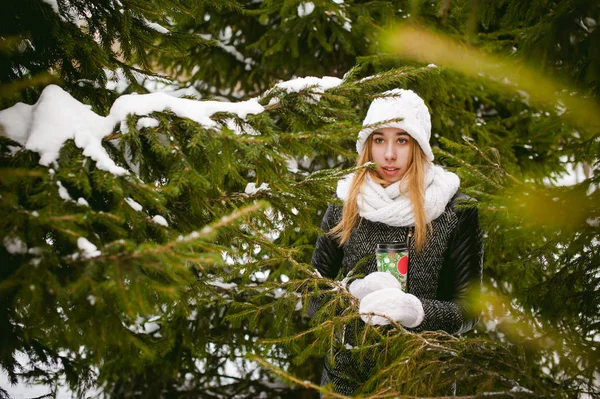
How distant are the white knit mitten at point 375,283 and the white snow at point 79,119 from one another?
1047mm

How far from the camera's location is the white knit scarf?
234 centimetres

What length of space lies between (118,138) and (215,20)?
3695 millimetres

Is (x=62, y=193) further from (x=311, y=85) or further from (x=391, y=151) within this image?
(x=391, y=151)

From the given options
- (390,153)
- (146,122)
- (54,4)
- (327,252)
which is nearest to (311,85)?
(146,122)

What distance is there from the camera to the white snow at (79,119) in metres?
1.58

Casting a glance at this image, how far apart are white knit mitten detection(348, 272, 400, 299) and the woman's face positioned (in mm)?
606

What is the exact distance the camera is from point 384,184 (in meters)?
2.55

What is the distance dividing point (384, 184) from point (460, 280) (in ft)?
2.25

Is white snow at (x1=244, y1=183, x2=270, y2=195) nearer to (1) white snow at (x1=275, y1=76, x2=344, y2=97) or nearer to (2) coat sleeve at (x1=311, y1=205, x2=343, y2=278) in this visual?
(1) white snow at (x1=275, y1=76, x2=344, y2=97)

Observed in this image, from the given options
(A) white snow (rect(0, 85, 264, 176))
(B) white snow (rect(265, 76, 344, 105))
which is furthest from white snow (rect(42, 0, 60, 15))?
(B) white snow (rect(265, 76, 344, 105))

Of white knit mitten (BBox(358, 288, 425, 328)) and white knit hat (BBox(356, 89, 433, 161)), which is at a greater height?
white knit hat (BBox(356, 89, 433, 161))

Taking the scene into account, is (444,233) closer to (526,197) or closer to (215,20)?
(526,197)

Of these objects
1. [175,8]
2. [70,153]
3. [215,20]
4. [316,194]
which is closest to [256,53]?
[215,20]

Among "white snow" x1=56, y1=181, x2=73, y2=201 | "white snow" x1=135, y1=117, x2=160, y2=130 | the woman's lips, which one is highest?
the woman's lips
